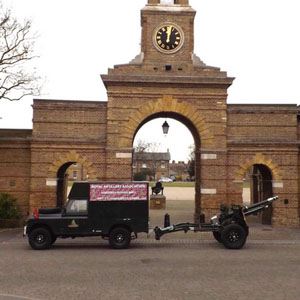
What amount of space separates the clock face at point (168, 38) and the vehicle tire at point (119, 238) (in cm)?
1050

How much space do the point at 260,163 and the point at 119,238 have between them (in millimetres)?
9216

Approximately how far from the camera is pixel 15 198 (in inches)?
Answer: 730

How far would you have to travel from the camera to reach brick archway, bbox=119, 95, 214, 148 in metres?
18.5

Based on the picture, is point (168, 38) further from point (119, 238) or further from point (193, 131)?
point (119, 238)

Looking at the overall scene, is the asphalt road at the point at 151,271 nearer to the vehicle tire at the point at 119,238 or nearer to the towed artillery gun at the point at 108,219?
the vehicle tire at the point at 119,238

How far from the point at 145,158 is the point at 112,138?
299 ft

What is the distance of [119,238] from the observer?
13594 millimetres

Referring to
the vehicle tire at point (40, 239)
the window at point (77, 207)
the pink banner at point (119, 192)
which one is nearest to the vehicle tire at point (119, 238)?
the pink banner at point (119, 192)

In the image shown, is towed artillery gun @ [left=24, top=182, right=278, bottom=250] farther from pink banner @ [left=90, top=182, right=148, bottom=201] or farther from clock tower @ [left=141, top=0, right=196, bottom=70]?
clock tower @ [left=141, top=0, right=196, bottom=70]

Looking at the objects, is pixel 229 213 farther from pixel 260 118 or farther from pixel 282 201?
pixel 260 118

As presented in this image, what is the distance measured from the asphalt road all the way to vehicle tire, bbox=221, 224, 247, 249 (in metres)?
0.40

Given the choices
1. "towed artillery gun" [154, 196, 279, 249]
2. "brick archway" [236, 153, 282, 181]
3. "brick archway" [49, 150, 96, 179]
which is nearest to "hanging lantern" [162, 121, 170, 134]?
"brick archway" [236, 153, 282, 181]

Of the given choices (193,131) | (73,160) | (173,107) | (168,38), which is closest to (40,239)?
(73,160)

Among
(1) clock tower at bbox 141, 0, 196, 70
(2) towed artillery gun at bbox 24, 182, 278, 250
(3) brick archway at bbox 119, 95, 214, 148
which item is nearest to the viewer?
(2) towed artillery gun at bbox 24, 182, 278, 250
